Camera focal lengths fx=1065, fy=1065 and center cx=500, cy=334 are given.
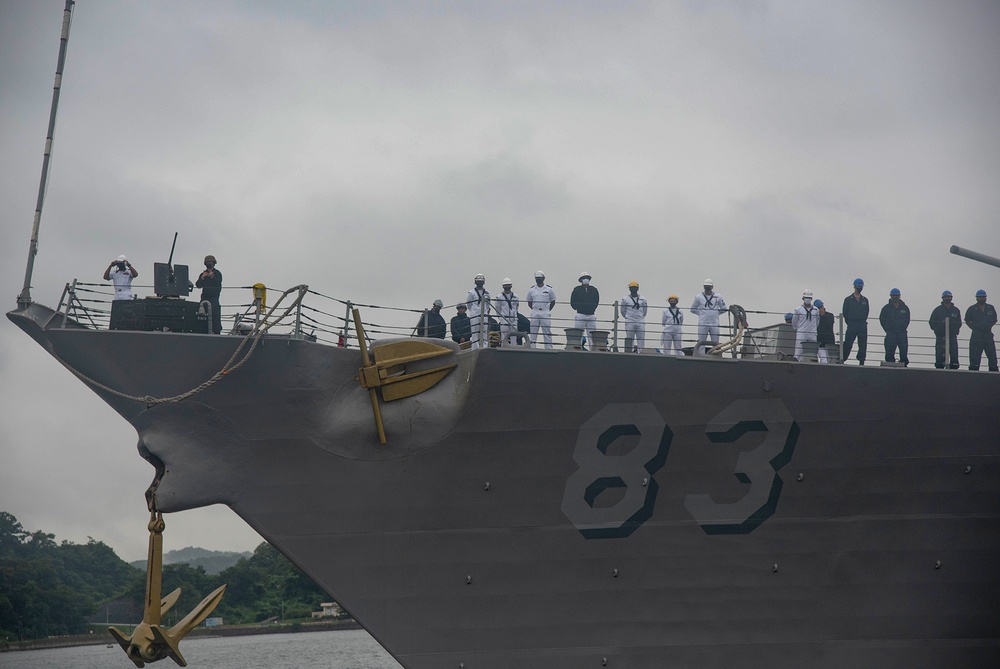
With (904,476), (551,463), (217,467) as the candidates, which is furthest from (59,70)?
(904,476)

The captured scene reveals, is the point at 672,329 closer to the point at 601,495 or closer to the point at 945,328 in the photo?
the point at 601,495

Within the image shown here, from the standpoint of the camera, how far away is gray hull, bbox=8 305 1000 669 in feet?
42.0

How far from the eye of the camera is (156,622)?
482 inches

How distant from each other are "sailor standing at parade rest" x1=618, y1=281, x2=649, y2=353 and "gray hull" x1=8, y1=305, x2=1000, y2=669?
96cm

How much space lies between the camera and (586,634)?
1319 cm

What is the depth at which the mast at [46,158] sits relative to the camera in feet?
42.0

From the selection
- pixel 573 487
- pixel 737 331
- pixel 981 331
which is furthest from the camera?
pixel 981 331

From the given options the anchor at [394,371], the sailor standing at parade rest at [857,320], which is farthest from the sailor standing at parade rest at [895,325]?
the anchor at [394,371]

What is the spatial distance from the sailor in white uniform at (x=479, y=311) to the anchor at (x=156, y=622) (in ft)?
13.9

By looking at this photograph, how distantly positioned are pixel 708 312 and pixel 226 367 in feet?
21.2

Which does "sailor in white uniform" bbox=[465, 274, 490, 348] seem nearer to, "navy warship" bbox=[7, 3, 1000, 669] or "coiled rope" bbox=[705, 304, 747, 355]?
"navy warship" bbox=[7, 3, 1000, 669]

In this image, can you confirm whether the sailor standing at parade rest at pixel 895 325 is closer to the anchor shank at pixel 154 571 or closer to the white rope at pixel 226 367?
the white rope at pixel 226 367

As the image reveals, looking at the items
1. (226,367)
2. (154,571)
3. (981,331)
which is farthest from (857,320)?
(154,571)

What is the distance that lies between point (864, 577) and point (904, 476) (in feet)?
4.64
